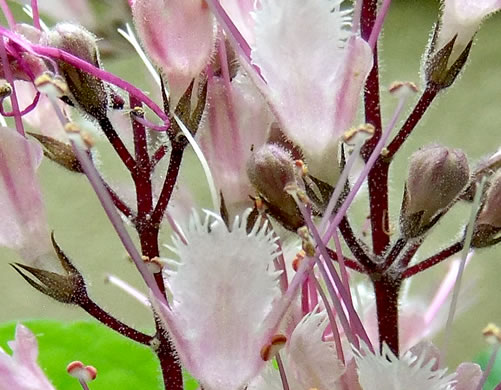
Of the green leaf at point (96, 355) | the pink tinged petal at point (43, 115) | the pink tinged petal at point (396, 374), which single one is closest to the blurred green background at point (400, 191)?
the green leaf at point (96, 355)

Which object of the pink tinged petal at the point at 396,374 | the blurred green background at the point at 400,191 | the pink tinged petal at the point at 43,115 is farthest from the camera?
the blurred green background at the point at 400,191

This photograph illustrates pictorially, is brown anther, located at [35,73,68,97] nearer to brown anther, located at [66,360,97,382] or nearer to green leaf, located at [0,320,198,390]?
brown anther, located at [66,360,97,382]

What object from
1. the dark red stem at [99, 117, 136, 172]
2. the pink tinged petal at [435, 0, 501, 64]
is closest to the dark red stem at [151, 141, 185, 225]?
the dark red stem at [99, 117, 136, 172]

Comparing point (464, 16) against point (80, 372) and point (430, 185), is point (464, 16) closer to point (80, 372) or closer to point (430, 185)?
point (430, 185)

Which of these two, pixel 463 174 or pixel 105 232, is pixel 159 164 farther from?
pixel 105 232

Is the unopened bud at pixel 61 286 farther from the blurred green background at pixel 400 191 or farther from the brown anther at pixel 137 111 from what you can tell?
the blurred green background at pixel 400 191

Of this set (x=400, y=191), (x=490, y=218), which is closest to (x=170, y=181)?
(x=490, y=218)

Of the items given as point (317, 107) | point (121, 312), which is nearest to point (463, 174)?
point (317, 107)
